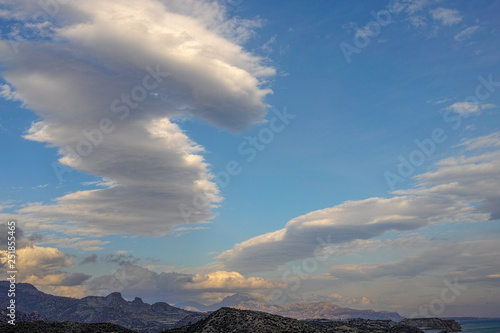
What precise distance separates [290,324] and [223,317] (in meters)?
34.3

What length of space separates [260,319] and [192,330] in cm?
3286

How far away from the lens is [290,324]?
18462 centimetres

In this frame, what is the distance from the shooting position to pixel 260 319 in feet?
579

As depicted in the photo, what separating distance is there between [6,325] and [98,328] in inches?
2005

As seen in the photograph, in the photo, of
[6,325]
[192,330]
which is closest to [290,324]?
[192,330]

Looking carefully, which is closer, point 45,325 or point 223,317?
point 223,317

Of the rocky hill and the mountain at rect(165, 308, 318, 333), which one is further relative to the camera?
the rocky hill

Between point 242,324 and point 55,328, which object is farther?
point 55,328

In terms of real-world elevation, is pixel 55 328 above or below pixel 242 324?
above

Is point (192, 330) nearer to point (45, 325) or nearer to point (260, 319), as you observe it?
point (260, 319)

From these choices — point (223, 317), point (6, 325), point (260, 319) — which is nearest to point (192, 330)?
point (223, 317)

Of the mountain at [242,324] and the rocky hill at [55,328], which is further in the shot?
the rocky hill at [55,328]

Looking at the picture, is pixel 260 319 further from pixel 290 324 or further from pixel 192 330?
pixel 192 330

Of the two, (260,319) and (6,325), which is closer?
(260,319)
